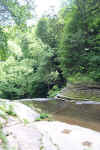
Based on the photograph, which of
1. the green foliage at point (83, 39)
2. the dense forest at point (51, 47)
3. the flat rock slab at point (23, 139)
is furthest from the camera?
the green foliage at point (83, 39)

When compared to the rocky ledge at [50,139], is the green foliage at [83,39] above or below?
above

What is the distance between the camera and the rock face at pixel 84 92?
6.39 metres

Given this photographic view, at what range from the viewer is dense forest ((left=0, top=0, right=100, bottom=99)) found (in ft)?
9.44

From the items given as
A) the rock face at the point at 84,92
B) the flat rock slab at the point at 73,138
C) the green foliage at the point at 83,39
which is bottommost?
the rock face at the point at 84,92

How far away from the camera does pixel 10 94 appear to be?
1458cm

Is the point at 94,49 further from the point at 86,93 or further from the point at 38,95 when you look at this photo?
the point at 38,95

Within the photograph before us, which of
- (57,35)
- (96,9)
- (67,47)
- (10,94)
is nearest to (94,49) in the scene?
(67,47)

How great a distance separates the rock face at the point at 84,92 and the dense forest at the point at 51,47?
16.2 inches

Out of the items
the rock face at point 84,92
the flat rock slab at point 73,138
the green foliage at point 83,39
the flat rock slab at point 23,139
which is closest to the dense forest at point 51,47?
the green foliage at point 83,39

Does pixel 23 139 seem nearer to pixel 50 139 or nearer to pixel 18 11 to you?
pixel 50 139

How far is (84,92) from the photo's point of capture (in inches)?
271

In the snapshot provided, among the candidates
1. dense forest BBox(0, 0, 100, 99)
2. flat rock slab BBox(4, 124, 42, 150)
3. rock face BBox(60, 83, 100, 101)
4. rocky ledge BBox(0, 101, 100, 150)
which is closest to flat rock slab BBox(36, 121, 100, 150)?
rocky ledge BBox(0, 101, 100, 150)

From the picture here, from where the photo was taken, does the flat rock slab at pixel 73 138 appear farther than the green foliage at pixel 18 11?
No

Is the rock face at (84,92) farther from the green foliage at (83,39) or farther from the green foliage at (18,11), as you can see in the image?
the green foliage at (18,11)
